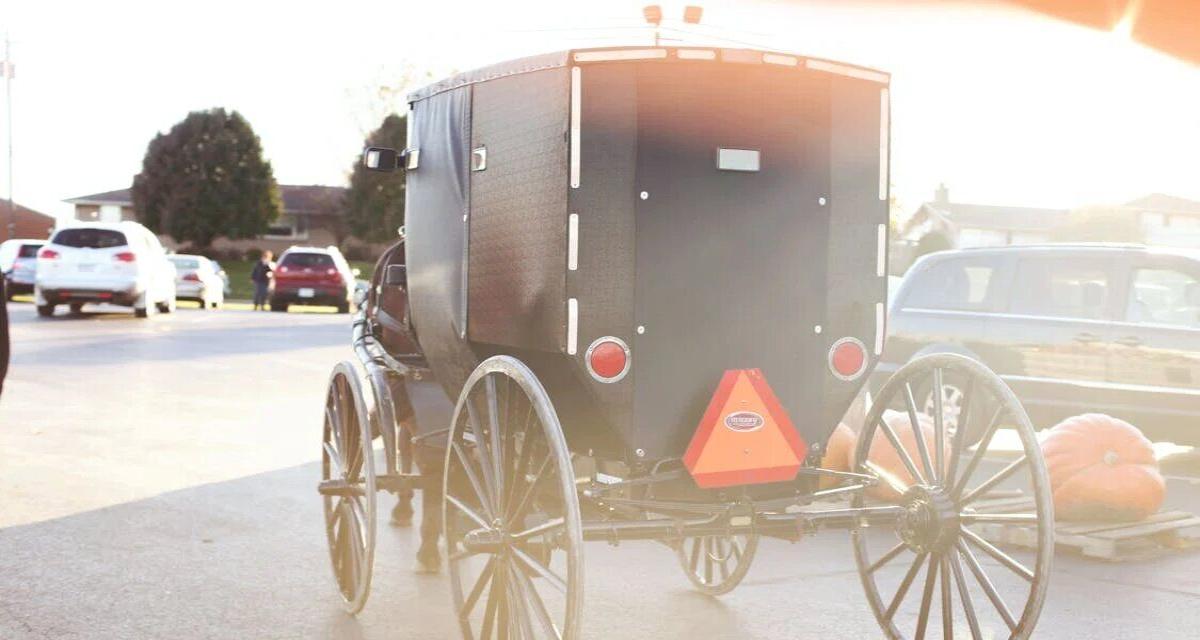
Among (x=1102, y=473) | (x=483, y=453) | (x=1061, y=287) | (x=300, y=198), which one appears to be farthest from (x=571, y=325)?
(x=300, y=198)

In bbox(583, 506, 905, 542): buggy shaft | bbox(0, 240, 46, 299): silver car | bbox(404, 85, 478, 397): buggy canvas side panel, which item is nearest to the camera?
bbox(583, 506, 905, 542): buggy shaft

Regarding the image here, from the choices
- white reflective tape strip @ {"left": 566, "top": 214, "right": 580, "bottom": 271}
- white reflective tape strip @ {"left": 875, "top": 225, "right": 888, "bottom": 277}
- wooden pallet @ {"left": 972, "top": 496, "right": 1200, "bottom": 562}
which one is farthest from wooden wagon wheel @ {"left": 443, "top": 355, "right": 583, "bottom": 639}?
wooden pallet @ {"left": 972, "top": 496, "right": 1200, "bottom": 562}

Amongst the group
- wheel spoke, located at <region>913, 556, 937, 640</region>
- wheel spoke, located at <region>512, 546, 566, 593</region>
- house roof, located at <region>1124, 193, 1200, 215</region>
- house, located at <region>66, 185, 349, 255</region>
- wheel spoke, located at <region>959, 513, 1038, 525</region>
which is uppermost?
house roof, located at <region>1124, 193, 1200, 215</region>

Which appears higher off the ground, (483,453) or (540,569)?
(483,453)

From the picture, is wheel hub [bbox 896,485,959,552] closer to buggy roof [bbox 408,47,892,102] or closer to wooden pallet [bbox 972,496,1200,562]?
buggy roof [bbox 408,47,892,102]

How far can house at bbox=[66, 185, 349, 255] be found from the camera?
87625 mm

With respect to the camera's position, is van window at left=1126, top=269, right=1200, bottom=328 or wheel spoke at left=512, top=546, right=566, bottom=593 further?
van window at left=1126, top=269, right=1200, bottom=328

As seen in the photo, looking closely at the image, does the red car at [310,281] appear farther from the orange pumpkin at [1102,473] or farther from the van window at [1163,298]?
the orange pumpkin at [1102,473]

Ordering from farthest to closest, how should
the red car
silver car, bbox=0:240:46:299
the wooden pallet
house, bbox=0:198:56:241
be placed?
house, bbox=0:198:56:241
silver car, bbox=0:240:46:299
the red car
the wooden pallet

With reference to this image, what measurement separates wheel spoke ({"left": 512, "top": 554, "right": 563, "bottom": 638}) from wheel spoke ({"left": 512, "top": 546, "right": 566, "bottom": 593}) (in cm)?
4

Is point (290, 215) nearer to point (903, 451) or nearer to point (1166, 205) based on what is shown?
point (1166, 205)

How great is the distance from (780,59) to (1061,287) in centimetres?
729

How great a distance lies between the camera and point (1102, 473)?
27.2 feet

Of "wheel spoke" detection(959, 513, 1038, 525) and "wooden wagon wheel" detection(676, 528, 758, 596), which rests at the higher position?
"wheel spoke" detection(959, 513, 1038, 525)
